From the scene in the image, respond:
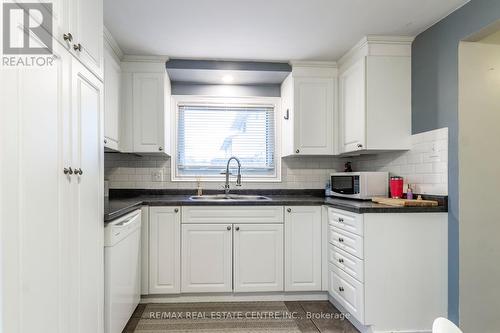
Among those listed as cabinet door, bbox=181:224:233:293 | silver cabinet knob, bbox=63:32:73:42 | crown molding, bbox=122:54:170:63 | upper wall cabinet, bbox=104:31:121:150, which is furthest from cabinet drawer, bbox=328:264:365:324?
crown molding, bbox=122:54:170:63

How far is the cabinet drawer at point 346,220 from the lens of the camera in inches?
88.6

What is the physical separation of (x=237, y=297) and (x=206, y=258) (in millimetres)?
466

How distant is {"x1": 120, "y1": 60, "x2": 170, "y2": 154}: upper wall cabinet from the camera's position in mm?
2951

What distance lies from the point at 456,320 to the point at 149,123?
9.53ft

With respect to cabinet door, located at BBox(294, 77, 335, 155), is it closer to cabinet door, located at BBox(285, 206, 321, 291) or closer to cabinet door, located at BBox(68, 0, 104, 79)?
cabinet door, located at BBox(285, 206, 321, 291)

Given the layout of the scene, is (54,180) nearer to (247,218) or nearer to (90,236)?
(90,236)

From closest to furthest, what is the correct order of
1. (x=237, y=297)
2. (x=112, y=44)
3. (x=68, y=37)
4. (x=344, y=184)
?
(x=68, y=37) → (x=112, y=44) → (x=237, y=297) → (x=344, y=184)

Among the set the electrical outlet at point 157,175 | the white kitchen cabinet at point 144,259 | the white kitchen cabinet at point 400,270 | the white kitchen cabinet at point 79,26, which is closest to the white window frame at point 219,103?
the electrical outlet at point 157,175

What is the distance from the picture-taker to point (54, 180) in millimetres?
1184

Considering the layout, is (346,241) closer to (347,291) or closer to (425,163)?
(347,291)

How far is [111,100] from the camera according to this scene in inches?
103

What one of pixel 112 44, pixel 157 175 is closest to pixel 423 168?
pixel 157 175

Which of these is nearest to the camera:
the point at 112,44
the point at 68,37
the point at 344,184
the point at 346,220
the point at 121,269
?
the point at 68,37

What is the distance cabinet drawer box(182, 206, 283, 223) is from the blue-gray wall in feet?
4.33
